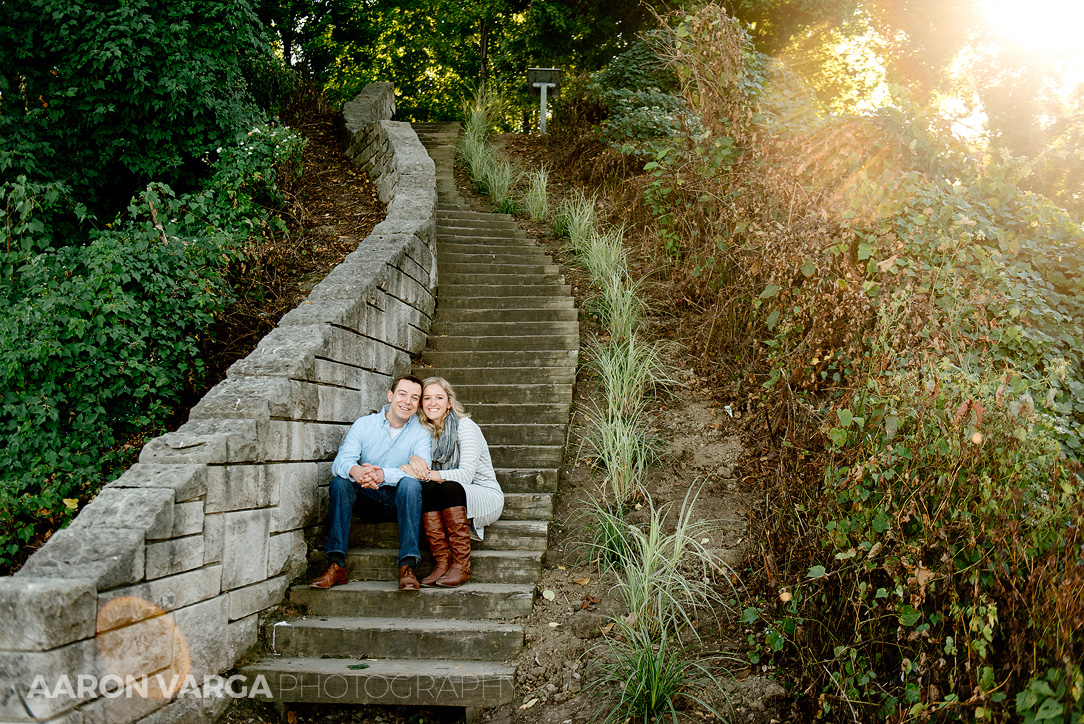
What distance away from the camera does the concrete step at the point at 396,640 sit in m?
3.60

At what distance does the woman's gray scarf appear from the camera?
4.20 m

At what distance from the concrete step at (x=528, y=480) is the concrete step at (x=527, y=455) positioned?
210mm

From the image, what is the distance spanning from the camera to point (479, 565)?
13.3 feet

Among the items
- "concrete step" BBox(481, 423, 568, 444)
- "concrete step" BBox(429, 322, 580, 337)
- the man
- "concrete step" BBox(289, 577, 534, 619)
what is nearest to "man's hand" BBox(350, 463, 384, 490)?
the man

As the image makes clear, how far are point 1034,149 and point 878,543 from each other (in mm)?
11737

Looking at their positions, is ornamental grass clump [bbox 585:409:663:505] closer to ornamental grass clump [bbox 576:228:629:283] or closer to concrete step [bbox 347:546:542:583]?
concrete step [bbox 347:546:542:583]

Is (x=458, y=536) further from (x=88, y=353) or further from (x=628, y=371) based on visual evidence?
(x=88, y=353)

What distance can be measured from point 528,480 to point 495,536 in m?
0.54

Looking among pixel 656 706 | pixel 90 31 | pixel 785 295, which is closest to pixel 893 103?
pixel 785 295

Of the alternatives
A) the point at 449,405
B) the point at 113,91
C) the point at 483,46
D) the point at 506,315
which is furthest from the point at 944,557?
the point at 483,46

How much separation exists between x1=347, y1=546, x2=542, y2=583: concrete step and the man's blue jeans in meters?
0.19

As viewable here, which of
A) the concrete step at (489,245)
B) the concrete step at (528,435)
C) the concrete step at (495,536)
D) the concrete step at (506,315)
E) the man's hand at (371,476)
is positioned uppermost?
the concrete step at (489,245)

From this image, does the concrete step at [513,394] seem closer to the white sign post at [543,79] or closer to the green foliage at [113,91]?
the green foliage at [113,91]

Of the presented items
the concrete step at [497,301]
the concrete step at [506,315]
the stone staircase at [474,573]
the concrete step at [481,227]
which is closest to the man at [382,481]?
the stone staircase at [474,573]
